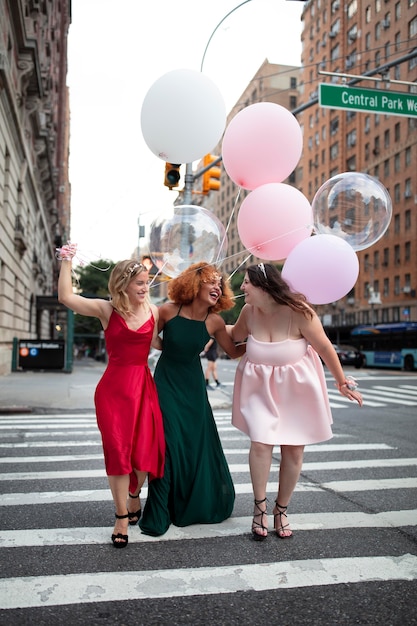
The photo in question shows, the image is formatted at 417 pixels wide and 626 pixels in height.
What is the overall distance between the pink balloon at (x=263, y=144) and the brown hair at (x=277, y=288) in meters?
0.90

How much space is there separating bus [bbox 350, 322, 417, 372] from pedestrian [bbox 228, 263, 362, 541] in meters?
31.5

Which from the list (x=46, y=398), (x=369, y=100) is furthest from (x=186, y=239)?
(x=46, y=398)

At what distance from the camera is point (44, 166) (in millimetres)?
36438

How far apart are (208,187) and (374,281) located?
4624cm

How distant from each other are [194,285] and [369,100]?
30.4 ft

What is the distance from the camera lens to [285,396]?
4.11 metres

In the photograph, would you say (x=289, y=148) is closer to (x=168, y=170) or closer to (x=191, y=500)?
(x=191, y=500)

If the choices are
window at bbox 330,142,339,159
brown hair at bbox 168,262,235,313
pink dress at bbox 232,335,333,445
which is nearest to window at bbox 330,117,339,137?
window at bbox 330,142,339,159

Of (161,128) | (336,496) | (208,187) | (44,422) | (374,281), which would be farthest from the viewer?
(374,281)

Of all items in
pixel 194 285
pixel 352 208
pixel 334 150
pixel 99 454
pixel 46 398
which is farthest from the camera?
pixel 334 150

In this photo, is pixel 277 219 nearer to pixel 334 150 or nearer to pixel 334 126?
pixel 334 150

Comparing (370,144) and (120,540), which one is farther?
(370,144)

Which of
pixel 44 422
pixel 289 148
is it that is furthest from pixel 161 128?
pixel 44 422

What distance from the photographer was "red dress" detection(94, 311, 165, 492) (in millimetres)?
3918
